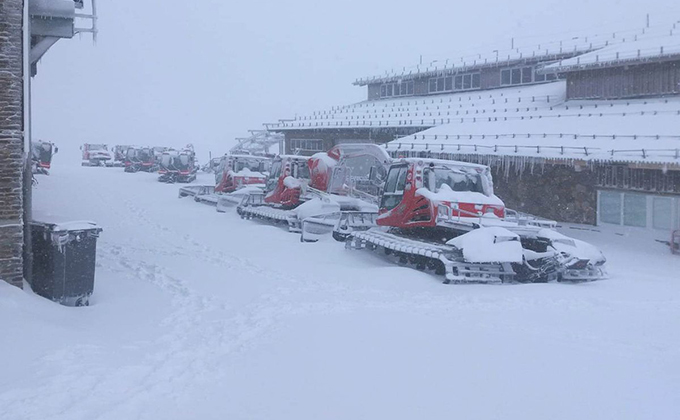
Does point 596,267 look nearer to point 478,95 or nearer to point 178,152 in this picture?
point 478,95

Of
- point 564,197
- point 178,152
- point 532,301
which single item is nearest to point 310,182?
point 564,197

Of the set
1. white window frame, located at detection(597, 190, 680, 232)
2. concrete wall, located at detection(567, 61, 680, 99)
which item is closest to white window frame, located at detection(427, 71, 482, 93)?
concrete wall, located at detection(567, 61, 680, 99)

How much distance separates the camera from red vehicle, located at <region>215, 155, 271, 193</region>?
26328 mm

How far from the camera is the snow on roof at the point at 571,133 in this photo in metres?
17.6

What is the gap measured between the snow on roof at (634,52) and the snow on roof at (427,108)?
151 cm

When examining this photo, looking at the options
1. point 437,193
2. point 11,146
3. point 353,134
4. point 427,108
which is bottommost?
point 437,193

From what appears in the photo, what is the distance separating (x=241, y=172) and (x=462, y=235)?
1579 cm

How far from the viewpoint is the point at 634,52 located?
23547 millimetres

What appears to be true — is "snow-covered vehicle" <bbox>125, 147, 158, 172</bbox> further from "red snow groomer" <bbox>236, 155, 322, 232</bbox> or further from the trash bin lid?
the trash bin lid

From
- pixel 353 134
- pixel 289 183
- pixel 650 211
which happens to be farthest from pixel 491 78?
pixel 289 183

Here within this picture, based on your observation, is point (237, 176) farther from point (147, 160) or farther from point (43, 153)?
point (147, 160)

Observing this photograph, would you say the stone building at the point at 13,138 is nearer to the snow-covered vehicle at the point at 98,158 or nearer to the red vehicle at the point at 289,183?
the red vehicle at the point at 289,183

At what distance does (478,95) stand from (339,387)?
90.8ft

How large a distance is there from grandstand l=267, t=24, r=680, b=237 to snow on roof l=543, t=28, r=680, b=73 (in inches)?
1.7
